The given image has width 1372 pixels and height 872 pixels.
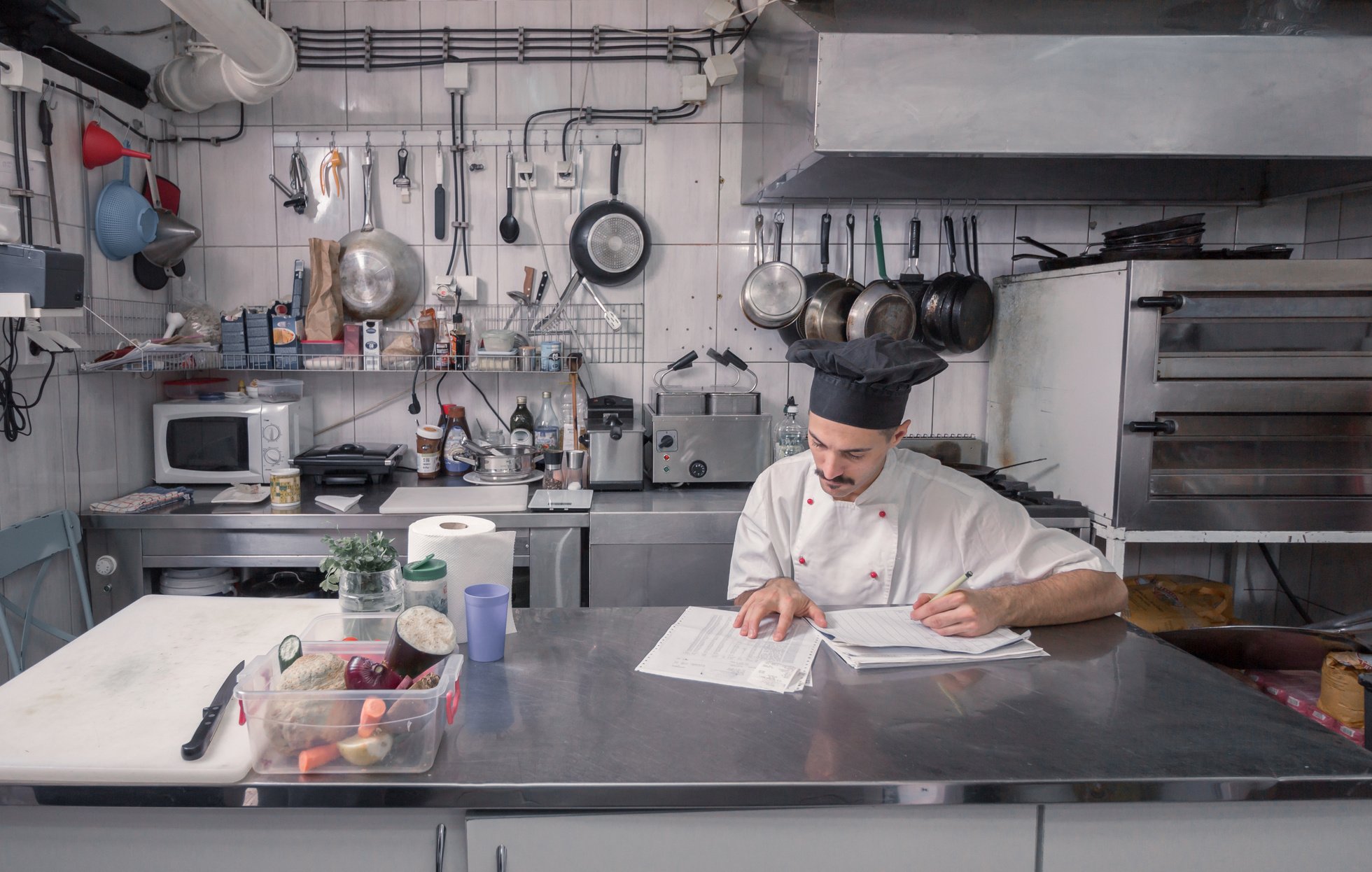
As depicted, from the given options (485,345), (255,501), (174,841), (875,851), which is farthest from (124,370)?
(875,851)

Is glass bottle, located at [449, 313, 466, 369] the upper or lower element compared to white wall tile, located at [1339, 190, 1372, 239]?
lower

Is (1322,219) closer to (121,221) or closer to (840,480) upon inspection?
(840,480)

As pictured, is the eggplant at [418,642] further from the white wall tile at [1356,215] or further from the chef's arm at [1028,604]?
the white wall tile at [1356,215]

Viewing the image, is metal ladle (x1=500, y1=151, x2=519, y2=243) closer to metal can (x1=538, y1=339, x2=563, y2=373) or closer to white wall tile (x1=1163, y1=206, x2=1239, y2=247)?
metal can (x1=538, y1=339, x2=563, y2=373)

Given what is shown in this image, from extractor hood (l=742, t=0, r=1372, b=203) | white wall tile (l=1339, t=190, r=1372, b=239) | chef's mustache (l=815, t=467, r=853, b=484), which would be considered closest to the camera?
chef's mustache (l=815, t=467, r=853, b=484)

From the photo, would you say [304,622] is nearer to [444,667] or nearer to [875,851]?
[444,667]

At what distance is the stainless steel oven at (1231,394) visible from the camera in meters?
2.57

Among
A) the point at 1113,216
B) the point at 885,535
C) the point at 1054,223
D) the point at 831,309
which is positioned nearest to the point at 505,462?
the point at 831,309

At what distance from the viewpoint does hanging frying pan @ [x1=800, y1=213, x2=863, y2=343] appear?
3.18 metres

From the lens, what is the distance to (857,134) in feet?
7.19

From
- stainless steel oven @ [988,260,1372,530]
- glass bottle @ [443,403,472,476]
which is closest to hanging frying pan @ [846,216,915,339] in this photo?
stainless steel oven @ [988,260,1372,530]

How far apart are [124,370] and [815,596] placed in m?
2.36

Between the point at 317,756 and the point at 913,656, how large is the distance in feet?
3.23

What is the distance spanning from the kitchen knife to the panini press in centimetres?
179
